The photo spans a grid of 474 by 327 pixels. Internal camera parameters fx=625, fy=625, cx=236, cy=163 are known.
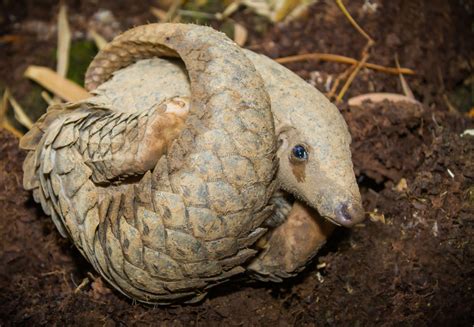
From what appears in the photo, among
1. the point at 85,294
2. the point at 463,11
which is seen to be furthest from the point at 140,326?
the point at 463,11

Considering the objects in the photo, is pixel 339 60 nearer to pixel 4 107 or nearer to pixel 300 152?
pixel 300 152

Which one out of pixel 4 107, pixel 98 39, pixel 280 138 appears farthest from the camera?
pixel 98 39

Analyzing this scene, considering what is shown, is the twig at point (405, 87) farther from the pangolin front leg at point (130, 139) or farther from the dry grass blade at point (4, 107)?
the dry grass blade at point (4, 107)

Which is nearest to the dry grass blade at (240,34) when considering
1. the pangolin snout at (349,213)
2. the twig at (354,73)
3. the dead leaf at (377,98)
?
the twig at (354,73)

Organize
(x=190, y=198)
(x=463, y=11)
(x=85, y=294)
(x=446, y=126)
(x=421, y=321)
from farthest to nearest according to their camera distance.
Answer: (x=463, y=11)
(x=446, y=126)
(x=85, y=294)
(x=421, y=321)
(x=190, y=198)

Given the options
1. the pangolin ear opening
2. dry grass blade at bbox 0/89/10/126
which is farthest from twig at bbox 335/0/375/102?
dry grass blade at bbox 0/89/10/126

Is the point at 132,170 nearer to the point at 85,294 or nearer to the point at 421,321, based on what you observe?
the point at 85,294

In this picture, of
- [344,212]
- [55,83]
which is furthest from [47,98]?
[344,212]
